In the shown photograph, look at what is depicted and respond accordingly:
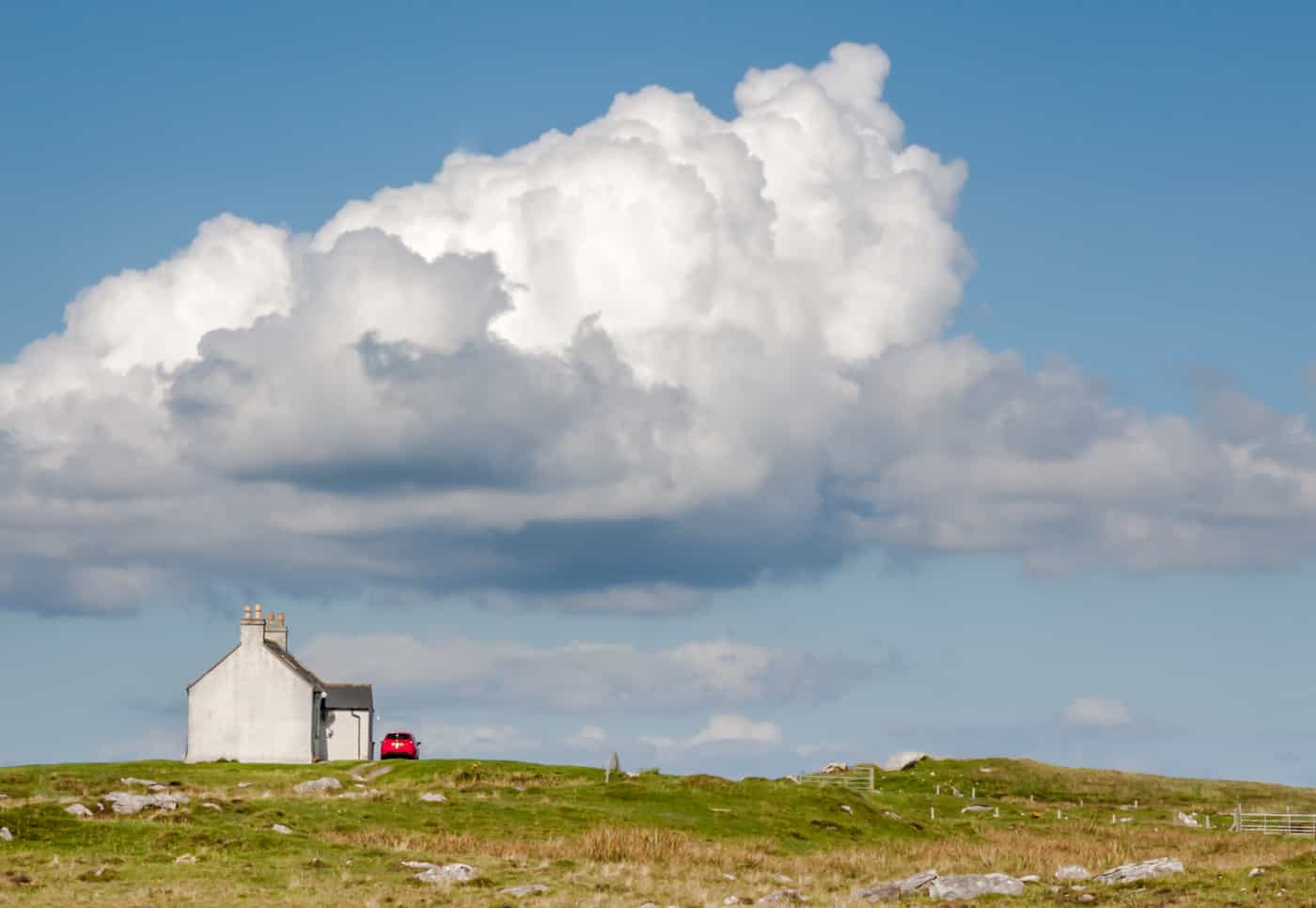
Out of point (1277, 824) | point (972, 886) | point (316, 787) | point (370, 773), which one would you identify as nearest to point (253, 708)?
point (370, 773)

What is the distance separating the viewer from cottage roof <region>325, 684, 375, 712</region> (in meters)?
129

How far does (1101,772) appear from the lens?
138 m

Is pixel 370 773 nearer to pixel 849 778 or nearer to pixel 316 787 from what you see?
pixel 316 787

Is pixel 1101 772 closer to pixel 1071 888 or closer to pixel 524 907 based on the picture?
pixel 1071 888

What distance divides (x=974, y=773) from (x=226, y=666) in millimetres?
59494

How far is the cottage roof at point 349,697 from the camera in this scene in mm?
128875

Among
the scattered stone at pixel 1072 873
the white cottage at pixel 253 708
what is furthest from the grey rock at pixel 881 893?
the white cottage at pixel 253 708

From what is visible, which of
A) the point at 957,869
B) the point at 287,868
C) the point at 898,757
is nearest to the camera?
the point at 287,868

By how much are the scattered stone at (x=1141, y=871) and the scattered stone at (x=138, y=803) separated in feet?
117

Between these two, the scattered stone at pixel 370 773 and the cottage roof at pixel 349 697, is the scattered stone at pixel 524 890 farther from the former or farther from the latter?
the cottage roof at pixel 349 697

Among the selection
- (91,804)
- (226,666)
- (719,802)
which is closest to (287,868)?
(91,804)

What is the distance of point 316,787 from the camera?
80.1m

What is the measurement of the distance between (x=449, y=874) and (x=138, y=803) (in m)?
19.7

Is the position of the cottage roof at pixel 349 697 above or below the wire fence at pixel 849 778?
above
